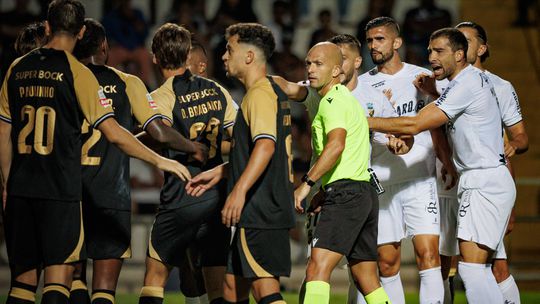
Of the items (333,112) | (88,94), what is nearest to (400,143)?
(333,112)

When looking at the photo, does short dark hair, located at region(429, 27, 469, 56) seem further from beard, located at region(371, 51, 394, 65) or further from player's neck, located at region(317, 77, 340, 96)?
player's neck, located at region(317, 77, 340, 96)

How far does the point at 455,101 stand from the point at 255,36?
1.64 m

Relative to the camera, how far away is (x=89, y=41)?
6492mm

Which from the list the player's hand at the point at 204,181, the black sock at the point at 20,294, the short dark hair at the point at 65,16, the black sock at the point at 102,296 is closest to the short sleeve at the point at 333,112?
Result: the player's hand at the point at 204,181

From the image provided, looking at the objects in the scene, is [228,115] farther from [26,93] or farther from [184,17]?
[184,17]

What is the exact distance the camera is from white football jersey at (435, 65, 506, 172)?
6902mm

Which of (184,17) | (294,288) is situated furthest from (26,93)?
(184,17)

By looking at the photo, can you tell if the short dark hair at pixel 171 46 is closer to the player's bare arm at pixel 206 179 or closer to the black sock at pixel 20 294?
the player's bare arm at pixel 206 179

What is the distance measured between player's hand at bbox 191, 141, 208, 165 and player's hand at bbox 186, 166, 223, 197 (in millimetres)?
123

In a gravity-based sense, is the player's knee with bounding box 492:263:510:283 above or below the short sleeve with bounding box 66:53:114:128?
below

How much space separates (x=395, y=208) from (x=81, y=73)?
290 centimetres

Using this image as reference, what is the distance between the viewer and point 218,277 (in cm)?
683

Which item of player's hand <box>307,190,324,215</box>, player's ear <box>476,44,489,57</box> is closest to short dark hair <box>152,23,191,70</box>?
player's hand <box>307,190,324,215</box>

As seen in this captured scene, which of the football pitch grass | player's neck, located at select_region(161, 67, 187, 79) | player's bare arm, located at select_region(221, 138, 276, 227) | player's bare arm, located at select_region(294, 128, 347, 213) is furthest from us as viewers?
the football pitch grass
